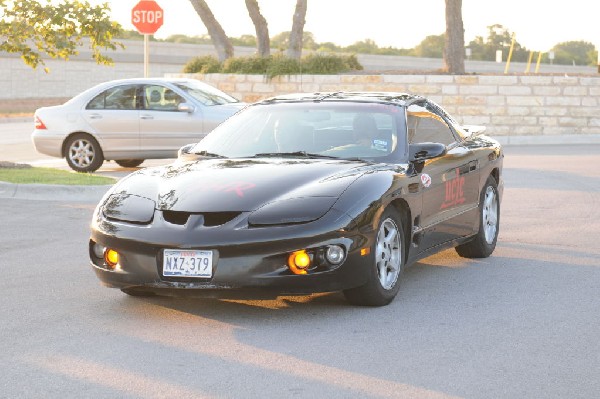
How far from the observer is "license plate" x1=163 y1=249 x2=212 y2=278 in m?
7.55

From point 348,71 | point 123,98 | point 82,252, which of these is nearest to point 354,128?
point 82,252

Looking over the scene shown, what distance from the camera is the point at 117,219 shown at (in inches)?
315

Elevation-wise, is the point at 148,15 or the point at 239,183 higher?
the point at 148,15

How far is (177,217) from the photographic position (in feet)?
25.4

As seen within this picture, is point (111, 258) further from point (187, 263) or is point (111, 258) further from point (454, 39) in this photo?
point (454, 39)

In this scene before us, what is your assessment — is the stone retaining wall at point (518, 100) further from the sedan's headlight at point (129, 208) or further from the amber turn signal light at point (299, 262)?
the amber turn signal light at point (299, 262)

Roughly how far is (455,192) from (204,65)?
24.7 m

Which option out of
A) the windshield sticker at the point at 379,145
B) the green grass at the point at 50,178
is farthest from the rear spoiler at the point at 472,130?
the green grass at the point at 50,178

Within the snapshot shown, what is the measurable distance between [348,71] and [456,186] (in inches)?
919

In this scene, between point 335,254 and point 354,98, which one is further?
point 354,98

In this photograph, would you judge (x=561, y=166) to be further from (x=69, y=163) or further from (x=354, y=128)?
(x=354, y=128)

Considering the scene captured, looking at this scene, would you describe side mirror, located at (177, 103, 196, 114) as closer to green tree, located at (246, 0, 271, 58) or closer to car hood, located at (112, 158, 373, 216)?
car hood, located at (112, 158, 373, 216)

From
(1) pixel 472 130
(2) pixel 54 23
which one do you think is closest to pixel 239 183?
(1) pixel 472 130

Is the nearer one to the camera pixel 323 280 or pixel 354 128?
pixel 323 280
